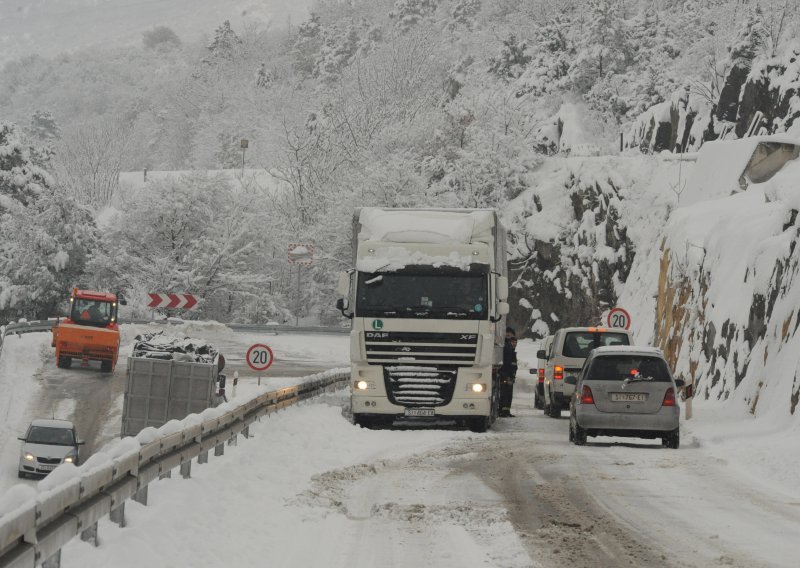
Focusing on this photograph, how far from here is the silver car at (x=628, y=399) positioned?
60.7 feet

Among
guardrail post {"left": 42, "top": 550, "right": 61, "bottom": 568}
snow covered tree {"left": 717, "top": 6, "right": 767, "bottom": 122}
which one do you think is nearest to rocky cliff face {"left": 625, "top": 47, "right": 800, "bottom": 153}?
snow covered tree {"left": 717, "top": 6, "right": 767, "bottom": 122}

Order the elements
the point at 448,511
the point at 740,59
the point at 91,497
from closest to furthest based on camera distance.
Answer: the point at 91,497 < the point at 448,511 < the point at 740,59

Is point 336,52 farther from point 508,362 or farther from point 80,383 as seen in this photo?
point 508,362

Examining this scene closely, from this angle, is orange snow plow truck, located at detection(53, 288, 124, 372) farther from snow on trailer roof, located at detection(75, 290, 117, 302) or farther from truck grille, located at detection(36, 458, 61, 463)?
truck grille, located at detection(36, 458, 61, 463)

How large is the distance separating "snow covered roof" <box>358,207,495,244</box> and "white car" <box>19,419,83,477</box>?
11.5 meters

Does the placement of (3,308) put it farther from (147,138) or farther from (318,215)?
(147,138)

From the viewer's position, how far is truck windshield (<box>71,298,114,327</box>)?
41.2m

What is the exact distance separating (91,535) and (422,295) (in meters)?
12.7

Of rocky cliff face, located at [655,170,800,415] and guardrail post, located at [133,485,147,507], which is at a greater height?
rocky cliff face, located at [655,170,800,415]

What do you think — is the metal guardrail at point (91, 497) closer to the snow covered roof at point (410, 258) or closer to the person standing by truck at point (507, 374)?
the snow covered roof at point (410, 258)

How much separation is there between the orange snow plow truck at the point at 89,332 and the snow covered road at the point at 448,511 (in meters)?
24.1

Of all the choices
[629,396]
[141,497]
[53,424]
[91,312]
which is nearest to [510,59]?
[91,312]

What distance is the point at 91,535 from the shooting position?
26.7 feet

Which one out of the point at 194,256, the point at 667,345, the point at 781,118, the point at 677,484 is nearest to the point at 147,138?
the point at 194,256
